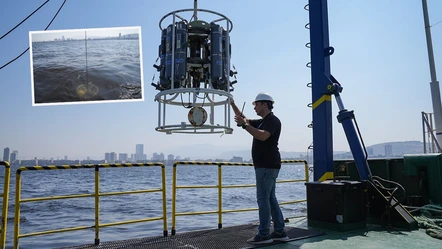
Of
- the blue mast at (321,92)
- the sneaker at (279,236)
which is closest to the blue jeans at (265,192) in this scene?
the sneaker at (279,236)

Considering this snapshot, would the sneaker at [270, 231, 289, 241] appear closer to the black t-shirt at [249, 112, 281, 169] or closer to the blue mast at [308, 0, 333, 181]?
the black t-shirt at [249, 112, 281, 169]

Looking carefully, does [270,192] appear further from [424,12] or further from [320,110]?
[424,12]

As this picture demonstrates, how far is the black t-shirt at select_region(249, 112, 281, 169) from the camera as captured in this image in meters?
4.11

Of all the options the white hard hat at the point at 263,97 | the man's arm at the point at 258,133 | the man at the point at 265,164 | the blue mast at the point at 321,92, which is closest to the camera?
the man's arm at the point at 258,133

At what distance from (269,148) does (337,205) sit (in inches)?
70.4

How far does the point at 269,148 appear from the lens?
4.14 m

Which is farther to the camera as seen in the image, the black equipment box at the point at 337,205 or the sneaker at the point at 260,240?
the black equipment box at the point at 337,205

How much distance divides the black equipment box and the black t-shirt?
4.98ft

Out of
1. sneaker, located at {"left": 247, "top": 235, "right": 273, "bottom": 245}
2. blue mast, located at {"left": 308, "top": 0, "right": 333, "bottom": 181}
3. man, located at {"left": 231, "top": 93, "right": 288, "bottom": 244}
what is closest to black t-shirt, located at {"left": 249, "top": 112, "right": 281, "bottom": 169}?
man, located at {"left": 231, "top": 93, "right": 288, "bottom": 244}

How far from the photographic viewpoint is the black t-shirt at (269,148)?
4.11 meters

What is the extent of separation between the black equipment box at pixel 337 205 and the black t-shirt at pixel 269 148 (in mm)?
1518

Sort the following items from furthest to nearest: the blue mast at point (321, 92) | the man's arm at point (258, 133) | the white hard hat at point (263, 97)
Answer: the blue mast at point (321, 92) → the white hard hat at point (263, 97) → the man's arm at point (258, 133)

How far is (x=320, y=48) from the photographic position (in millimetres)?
6125

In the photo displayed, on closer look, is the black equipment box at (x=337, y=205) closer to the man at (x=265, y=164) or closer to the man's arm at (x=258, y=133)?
the man at (x=265, y=164)
